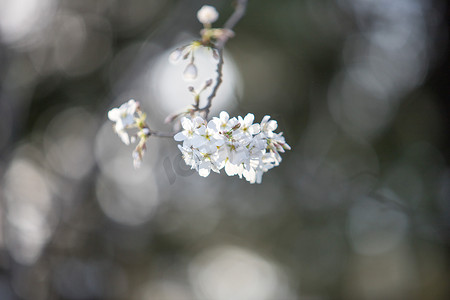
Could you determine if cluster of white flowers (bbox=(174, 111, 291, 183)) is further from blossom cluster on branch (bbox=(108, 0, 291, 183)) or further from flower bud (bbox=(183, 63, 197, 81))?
flower bud (bbox=(183, 63, 197, 81))

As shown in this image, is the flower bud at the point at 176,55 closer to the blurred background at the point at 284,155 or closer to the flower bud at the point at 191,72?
the flower bud at the point at 191,72

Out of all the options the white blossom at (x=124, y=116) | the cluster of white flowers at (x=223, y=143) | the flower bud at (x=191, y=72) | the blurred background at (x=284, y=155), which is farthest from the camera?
the blurred background at (x=284, y=155)

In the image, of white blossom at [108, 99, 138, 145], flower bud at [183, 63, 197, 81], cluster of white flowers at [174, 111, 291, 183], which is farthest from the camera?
flower bud at [183, 63, 197, 81]

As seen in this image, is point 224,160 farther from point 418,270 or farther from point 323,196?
point 418,270

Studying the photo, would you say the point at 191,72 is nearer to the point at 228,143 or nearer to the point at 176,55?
the point at 176,55

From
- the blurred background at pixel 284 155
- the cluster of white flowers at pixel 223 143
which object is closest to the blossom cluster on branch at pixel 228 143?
the cluster of white flowers at pixel 223 143

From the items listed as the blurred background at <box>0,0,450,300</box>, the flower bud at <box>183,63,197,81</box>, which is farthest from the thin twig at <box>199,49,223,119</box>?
the blurred background at <box>0,0,450,300</box>

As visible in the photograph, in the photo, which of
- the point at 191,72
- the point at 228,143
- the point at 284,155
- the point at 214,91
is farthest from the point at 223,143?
the point at 284,155

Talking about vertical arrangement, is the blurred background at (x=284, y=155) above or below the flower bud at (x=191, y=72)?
below
